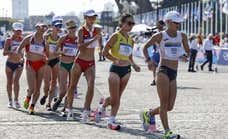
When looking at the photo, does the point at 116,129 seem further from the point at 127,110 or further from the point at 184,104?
the point at 184,104

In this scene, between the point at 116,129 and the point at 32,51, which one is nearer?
the point at 116,129

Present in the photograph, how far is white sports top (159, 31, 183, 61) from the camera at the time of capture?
31.4 ft

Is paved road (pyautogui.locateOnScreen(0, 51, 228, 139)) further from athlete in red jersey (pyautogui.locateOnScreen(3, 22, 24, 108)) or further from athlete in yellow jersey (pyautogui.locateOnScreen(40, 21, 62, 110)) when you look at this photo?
athlete in red jersey (pyautogui.locateOnScreen(3, 22, 24, 108))

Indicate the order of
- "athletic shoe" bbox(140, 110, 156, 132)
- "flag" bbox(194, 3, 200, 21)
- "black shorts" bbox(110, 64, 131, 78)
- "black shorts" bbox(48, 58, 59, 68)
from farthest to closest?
1. "flag" bbox(194, 3, 200, 21)
2. "black shorts" bbox(48, 58, 59, 68)
3. "black shorts" bbox(110, 64, 131, 78)
4. "athletic shoe" bbox(140, 110, 156, 132)

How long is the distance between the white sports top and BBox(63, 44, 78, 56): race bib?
3466 mm

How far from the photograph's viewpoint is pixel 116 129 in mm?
10492

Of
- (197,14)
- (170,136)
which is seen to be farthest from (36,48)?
(197,14)

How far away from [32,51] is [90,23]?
2141mm

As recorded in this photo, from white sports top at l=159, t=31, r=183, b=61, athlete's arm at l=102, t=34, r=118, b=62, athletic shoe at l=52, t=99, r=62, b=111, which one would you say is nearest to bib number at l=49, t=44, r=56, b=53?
athletic shoe at l=52, t=99, r=62, b=111

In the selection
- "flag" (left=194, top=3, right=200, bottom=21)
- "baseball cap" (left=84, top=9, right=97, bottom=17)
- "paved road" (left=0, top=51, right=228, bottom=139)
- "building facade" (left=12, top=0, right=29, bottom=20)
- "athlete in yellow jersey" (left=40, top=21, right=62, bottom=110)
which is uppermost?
"building facade" (left=12, top=0, right=29, bottom=20)

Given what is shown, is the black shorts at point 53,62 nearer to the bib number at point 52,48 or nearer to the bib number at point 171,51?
the bib number at point 52,48

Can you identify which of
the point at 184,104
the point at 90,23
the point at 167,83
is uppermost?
the point at 90,23

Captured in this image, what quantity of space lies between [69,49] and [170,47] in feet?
11.9

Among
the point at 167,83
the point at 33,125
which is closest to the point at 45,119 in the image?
the point at 33,125
